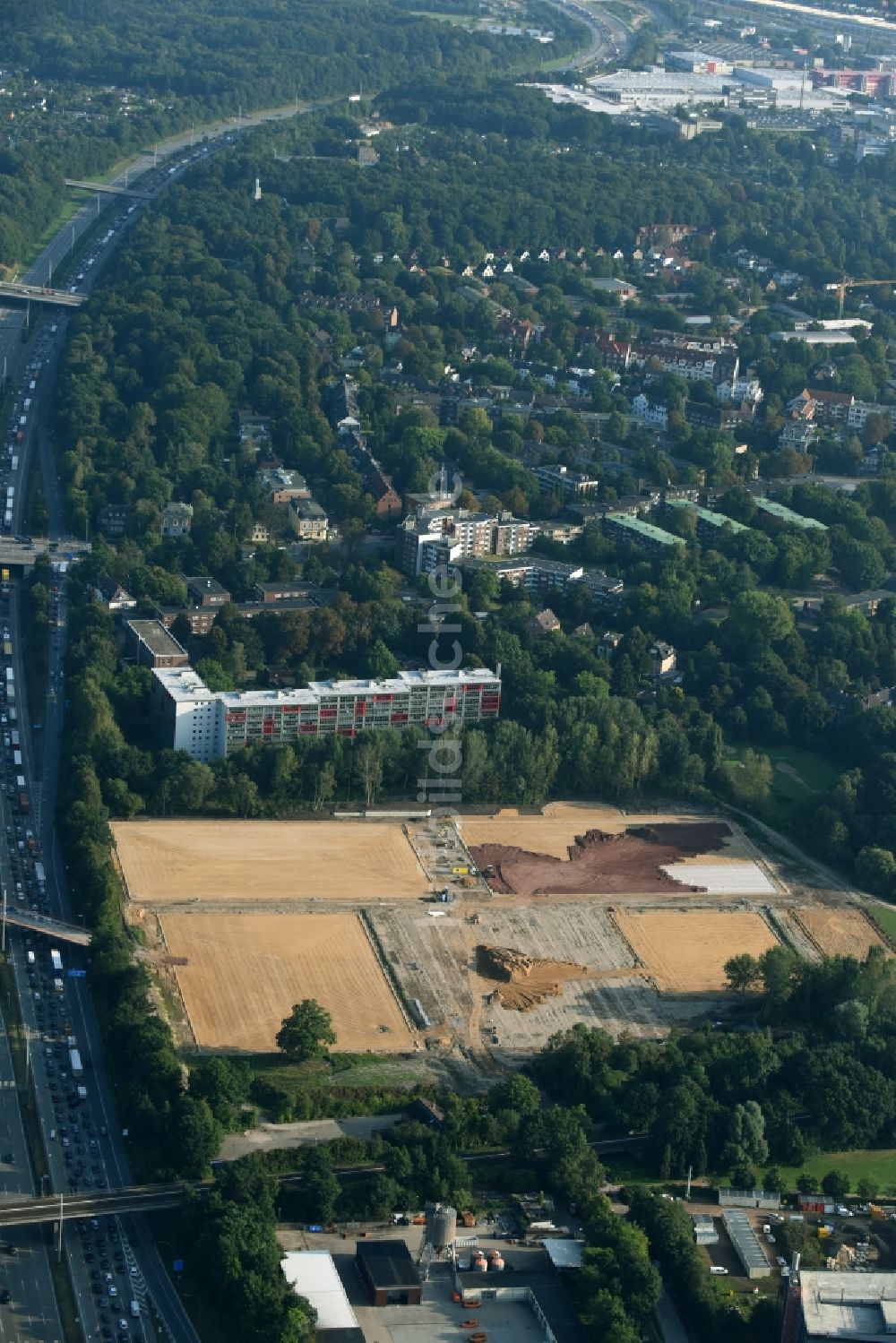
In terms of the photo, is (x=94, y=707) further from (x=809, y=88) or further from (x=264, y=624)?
(x=809, y=88)

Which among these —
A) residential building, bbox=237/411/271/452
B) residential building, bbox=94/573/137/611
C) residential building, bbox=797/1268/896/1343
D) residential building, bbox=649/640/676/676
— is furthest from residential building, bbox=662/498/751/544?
residential building, bbox=797/1268/896/1343

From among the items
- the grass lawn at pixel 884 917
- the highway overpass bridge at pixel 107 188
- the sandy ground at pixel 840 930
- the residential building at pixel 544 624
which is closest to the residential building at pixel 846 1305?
the sandy ground at pixel 840 930

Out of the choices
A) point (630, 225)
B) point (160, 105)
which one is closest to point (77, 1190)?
point (630, 225)

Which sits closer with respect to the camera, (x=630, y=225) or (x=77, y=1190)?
(x=77, y=1190)

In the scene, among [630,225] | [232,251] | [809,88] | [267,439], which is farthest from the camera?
[809,88]

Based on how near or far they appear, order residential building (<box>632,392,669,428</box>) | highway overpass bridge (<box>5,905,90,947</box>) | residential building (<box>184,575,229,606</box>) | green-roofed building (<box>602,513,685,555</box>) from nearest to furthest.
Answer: highway overpass bridge (<box>5,905,90,947</box>) < residential building (<box>184,575,229,606</box>) < green-roofed building (<box>602,513,685,555</box>) < residential building (<box>632,392,669,428</box>)

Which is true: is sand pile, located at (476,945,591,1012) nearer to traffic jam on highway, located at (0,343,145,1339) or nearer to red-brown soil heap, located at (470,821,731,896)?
red-brown soil heap, located at (470,821,731,896)

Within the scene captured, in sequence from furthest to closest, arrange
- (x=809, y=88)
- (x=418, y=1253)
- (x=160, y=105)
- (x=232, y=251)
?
(x=809, y=88), (x=160, y=105), (x=232, y=251), (x=418, y=1253)

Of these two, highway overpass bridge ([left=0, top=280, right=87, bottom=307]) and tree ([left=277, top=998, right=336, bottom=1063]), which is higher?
highway overpass bridge ([left=0, top=280, right=87, bottom=307])
